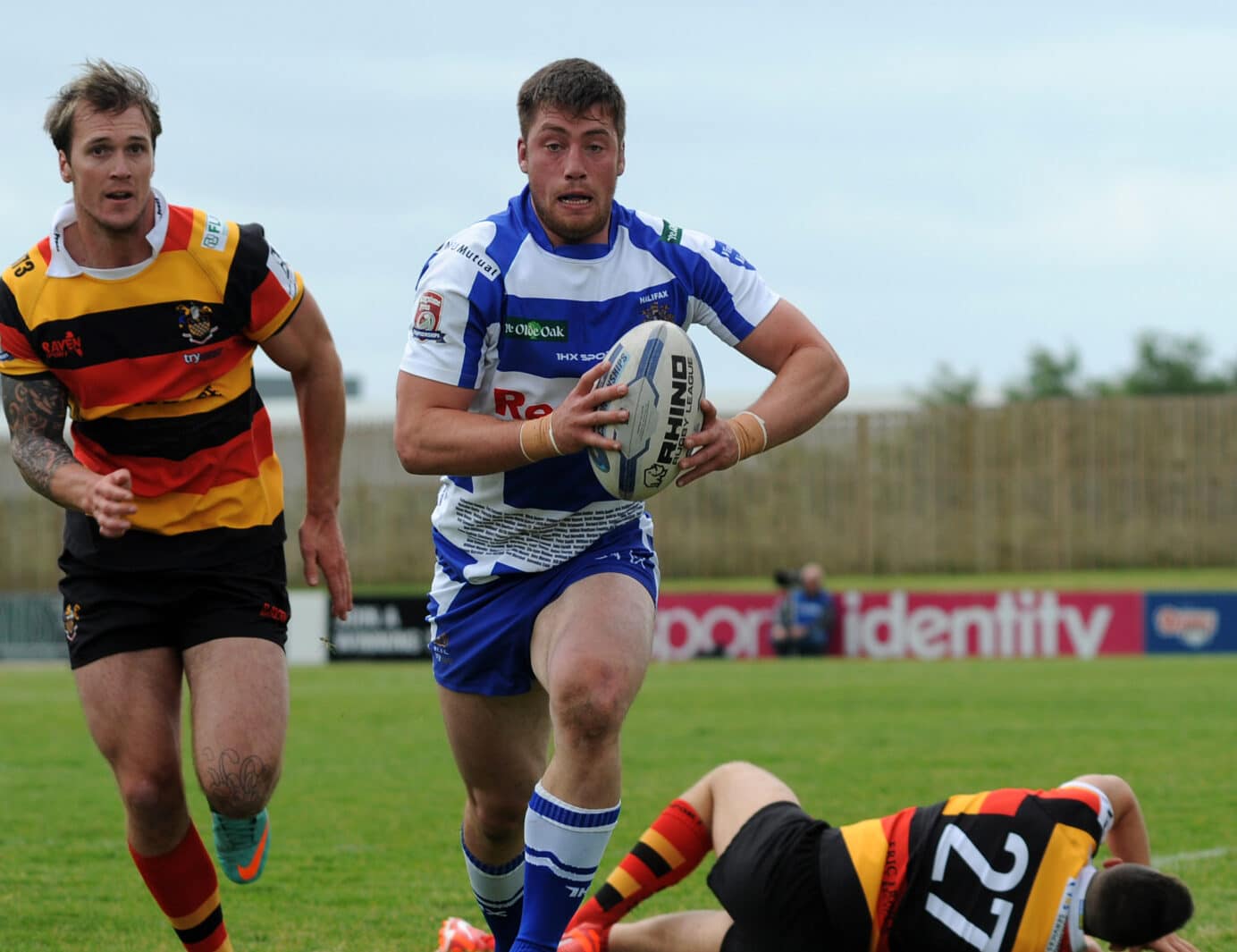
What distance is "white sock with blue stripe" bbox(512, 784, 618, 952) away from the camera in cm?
488

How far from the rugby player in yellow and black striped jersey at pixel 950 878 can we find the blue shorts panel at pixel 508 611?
2.78 ft

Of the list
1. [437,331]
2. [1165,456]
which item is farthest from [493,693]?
[1165,456]

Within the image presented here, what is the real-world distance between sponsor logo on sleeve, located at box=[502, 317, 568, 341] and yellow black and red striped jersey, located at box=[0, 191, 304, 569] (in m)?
0.81

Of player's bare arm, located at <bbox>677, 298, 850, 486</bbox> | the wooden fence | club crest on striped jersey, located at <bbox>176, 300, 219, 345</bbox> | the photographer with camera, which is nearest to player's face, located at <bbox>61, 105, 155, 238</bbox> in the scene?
club crest on striped jersey, located at <bbox>176, 300, 219, 345</bbox>

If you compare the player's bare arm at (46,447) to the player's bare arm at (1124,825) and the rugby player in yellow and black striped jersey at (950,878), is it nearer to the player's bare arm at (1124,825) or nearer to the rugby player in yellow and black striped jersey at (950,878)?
the rugby player in yellow and black striped jersey at (950,878)

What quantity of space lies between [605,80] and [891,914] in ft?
8.44

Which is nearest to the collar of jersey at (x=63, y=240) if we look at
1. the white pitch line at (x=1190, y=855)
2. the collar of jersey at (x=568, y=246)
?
the collar of jersey at (x=568, y=246)

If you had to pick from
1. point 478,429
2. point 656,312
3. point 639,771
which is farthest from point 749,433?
point 639,771

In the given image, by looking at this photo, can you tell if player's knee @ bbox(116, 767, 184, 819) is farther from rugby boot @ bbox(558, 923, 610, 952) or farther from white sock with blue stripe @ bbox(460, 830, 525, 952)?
rugby boot @ bbox(558, 923, 610, 952)

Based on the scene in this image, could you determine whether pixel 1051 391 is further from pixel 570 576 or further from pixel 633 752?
pixel 570 576

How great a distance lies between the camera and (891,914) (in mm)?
4910

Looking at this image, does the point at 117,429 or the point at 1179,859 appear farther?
the point at 1179,859

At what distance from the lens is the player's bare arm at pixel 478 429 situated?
15.9 ft

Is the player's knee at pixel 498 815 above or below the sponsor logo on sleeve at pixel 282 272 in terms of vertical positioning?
below
